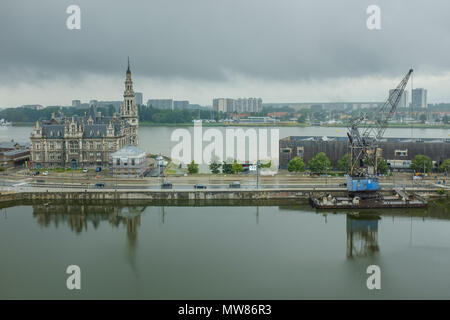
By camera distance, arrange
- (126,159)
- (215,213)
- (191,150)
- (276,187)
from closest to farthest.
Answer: (215,213), (276,187), (126,159), (191,150)

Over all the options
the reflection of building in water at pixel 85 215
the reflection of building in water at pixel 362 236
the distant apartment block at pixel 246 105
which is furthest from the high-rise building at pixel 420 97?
the reflection of building in water at pixel 85 215

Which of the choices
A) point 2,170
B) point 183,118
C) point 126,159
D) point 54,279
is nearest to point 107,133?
point 126,159

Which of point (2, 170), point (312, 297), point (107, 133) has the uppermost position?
point (107, 133)

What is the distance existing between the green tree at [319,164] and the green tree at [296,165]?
40 cm

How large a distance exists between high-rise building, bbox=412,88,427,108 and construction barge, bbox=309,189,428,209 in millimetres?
81981

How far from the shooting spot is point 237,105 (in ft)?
354

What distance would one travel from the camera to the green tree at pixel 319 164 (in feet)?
65.7

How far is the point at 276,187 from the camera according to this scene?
57.3 feet

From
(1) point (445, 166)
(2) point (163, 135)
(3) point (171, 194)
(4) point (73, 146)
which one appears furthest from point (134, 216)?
(2) point (163, 135)

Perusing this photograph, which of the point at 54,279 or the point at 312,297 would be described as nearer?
the point at 312,297

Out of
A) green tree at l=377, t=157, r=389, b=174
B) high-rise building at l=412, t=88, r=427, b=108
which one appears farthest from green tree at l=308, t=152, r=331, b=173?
high-rise building at l=412, t=88, r=427, b=108

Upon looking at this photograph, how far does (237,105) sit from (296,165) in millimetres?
88662

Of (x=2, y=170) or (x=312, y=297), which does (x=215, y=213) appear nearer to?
(x=312, y=297)

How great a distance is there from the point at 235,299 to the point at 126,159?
12.5 meters
